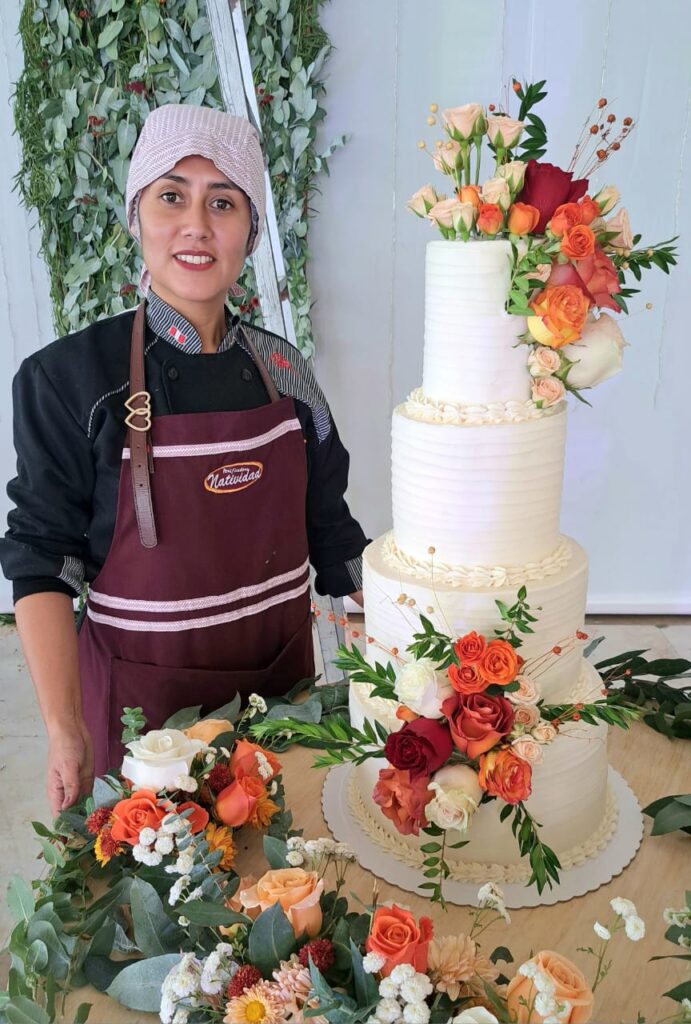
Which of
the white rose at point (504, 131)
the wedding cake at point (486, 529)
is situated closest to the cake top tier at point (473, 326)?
the wedding cake at point (486, 529)

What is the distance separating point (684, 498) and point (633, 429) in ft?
1.18

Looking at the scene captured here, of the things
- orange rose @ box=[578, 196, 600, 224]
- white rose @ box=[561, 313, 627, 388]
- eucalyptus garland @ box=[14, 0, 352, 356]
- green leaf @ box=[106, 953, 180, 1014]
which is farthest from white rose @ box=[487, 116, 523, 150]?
eucalyptus garland @ box=[14, 0, 352, 356]

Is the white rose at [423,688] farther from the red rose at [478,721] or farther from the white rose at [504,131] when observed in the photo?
the white rose at [504,131]

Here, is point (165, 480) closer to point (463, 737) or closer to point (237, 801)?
point (237, 801)

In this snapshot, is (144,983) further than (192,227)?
No

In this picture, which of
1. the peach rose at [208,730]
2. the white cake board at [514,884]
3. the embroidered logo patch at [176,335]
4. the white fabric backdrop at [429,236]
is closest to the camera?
the white cake board at [514,884]

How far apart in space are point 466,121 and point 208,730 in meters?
0.84

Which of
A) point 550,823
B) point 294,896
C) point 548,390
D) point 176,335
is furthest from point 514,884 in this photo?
point 176,335

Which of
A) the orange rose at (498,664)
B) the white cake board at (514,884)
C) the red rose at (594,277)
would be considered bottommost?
the white cake board at (514,884)

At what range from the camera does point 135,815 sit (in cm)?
93

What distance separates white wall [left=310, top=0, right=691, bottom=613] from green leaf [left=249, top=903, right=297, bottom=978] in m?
2.49

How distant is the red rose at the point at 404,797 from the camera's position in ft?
2.88

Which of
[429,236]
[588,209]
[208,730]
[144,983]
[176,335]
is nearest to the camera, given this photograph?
[144,983]

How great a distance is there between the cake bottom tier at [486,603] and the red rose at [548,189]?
0.43 m
